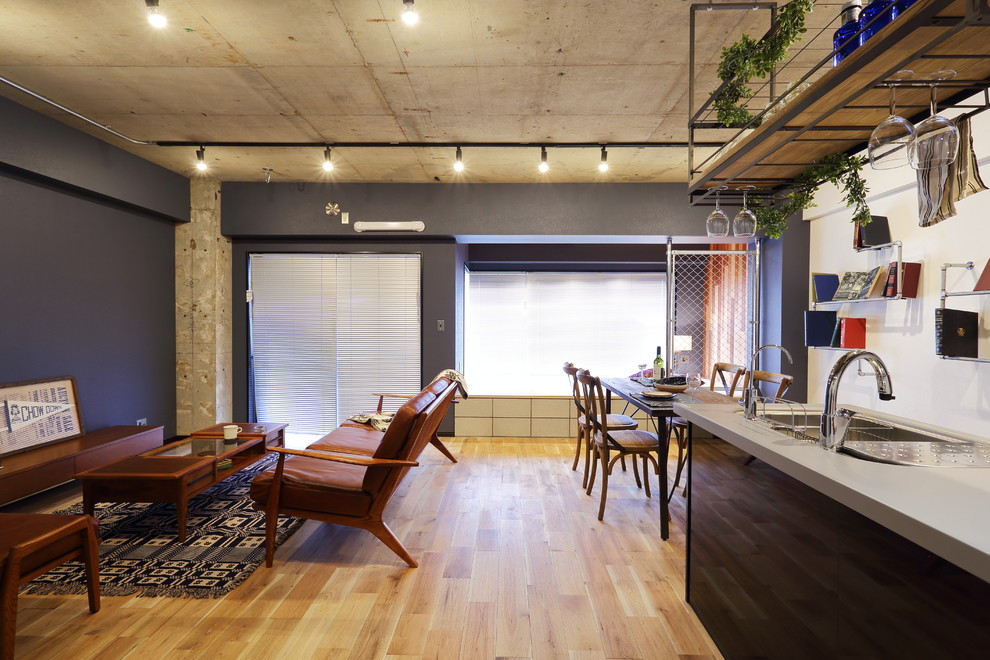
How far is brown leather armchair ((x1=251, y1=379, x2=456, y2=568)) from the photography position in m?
2.50

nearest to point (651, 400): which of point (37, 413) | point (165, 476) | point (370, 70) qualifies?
point (370, 70)

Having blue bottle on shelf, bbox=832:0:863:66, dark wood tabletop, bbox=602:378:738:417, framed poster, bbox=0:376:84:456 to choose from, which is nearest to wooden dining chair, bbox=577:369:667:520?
dark wood tabletop, bbox=602:378:738:417

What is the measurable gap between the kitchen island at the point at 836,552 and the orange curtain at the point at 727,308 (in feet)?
14.1

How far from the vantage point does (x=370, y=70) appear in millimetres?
2875

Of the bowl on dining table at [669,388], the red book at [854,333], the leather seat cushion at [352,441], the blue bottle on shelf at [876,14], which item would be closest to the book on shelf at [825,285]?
the red book at [854,333]

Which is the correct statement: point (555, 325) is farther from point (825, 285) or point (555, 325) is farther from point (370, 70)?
point (370, 70)

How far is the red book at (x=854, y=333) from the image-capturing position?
396cm

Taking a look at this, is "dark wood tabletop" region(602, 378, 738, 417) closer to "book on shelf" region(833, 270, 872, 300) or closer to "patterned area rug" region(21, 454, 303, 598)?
"book on shelf" region(833, 270, 872, 300)

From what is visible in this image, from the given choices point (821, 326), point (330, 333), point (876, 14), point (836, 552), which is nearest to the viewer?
point (836, 552)

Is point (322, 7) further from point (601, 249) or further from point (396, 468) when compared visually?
point (601, 249)

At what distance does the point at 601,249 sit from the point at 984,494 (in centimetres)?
581

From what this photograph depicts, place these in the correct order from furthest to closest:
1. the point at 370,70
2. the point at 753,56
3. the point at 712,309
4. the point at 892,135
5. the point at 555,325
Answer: the point at 555,325
the point at 712,309
the point at 370,70
the point at 753,56
the point at 892,135

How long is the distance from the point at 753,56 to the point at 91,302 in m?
4.89

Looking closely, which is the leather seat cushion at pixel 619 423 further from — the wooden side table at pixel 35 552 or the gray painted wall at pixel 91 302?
the gray painted wall at pixel 91 302
